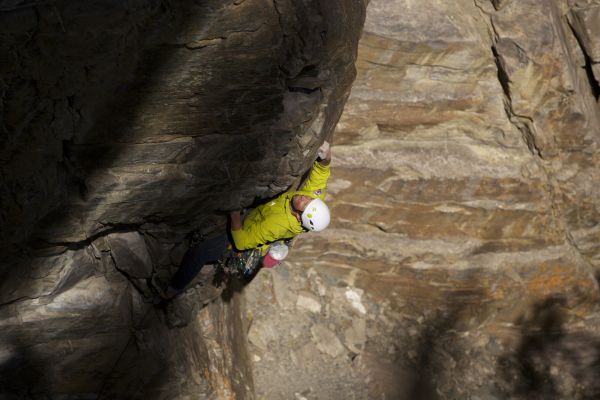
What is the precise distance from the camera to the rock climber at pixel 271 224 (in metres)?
4.81

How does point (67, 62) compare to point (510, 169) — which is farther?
point (510, 169)

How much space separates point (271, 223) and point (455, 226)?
8.36ft

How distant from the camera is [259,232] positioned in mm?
4957

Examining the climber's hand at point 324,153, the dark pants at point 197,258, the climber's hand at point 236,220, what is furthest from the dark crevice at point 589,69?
the dark pants at point 197,258

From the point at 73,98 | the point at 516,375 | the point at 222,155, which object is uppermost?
the point at 73,98

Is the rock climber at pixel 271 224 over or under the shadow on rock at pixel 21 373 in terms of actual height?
over

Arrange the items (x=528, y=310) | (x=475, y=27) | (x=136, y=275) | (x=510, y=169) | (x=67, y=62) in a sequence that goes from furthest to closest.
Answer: (x=528, y=310)
(x=510, y=169)
(x=475, y=27)
(x=136, y=275)
(x=67, y=62)

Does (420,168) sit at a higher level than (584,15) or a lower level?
lower

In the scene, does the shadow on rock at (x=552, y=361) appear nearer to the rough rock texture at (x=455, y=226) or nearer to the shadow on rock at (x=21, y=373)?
the rough rock texture at (x=455, y=226)

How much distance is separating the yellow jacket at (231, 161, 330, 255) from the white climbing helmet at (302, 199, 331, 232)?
14cm

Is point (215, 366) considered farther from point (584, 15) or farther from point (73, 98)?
point (584, 15)

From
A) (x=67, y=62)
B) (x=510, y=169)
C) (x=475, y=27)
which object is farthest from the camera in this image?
(x=510, y=169)

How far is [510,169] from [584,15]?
1.59 m

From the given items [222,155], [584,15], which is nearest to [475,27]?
[584,15]
